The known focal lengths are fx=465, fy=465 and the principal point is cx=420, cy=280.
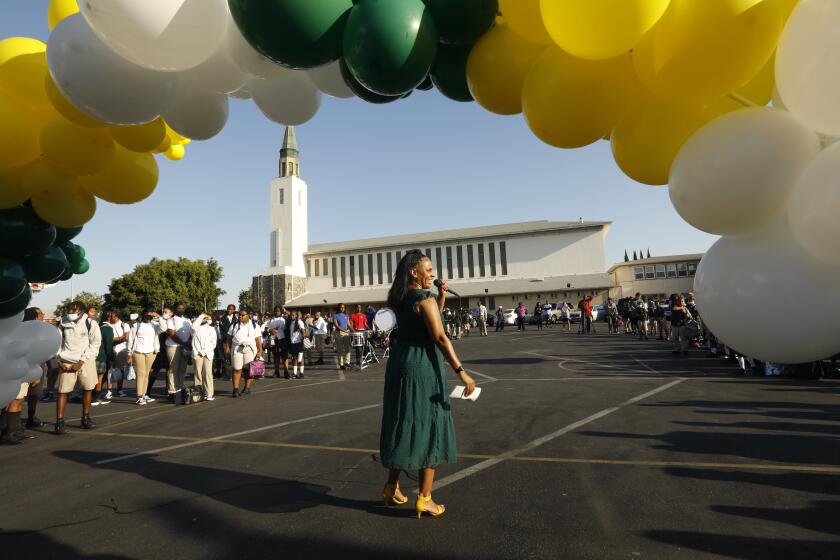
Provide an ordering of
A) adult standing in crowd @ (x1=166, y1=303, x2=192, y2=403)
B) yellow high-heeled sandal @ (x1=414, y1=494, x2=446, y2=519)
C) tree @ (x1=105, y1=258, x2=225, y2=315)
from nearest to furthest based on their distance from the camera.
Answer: yellow high-heeled sandal @ (x1=414, y1=494, x2=446, y2=519)
adult standing in crowd @ (x1=166, y1=303, x2=192, y2=403)
tree @ (x1=105, y1=258, x2=225, y2=315)

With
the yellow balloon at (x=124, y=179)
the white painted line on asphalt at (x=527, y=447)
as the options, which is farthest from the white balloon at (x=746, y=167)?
the yellow balloon at (x=124, y=179)

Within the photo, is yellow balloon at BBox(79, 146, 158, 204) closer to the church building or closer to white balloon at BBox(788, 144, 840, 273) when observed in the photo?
white balloon at BBox(788, 144, 840, 273)

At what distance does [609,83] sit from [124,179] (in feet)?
10.3

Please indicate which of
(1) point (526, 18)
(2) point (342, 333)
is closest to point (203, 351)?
(2) point (342, 333)

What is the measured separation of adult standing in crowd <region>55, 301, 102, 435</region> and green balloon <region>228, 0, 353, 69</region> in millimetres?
6374

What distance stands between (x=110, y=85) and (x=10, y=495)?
12.8 feet

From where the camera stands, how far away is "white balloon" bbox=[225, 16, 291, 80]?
242 centimetres

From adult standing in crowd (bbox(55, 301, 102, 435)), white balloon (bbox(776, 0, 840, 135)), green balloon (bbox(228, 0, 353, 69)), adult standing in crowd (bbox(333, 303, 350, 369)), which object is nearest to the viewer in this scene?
white balloon (bbox(776, 0, 840, 135))

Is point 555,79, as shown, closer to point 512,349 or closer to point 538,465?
point 538,465

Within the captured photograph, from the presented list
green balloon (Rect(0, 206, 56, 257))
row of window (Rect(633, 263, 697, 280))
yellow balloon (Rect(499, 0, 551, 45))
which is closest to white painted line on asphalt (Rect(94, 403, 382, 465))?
green balloon (Rect(0, 206, 56, 257))

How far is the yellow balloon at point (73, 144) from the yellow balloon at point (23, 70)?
7.2 inches

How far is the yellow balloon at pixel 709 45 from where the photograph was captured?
1474mm

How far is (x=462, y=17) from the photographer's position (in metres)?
Result: 2.06

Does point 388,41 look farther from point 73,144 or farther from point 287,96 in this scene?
point 73,144
